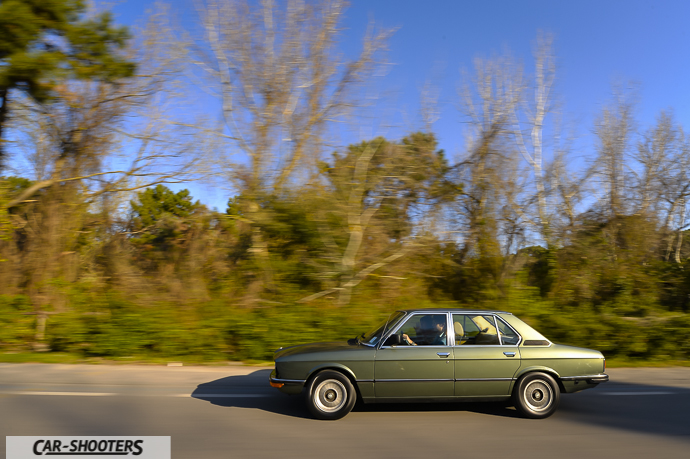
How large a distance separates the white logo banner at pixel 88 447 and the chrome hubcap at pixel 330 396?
1820 millimetres

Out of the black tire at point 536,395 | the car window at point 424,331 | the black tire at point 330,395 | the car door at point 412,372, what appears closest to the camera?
the black tire at point 330,395

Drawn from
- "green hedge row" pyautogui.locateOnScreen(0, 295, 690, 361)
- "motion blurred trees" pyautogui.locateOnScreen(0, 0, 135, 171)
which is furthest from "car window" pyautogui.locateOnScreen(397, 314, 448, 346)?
"motion blurred trees" pyautogui.locateOnScreen(0, 0, 135, 171)

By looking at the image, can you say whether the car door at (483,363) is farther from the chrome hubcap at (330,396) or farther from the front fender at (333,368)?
the chrome hubcap at (330,396)

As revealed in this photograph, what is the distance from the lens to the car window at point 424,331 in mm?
6086

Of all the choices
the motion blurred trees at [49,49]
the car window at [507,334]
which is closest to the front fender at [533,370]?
the car window at [507,334]

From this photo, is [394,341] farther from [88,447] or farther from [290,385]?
[88,447]

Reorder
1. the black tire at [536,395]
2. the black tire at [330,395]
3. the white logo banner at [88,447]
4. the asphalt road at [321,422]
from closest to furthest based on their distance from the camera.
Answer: the white logo banner at [88,447]
the asphalt road at [321,422]
the black tire at [330,395]
the black tire at [536,395]

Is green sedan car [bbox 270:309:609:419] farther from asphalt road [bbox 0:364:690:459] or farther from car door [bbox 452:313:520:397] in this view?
asphalt road [bbox 0:364:690:459]

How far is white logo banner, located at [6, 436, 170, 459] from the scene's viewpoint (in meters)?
4.57

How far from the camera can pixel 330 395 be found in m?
5.81

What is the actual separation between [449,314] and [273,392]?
3105 mm

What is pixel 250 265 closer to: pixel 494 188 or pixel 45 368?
pixel 45 368

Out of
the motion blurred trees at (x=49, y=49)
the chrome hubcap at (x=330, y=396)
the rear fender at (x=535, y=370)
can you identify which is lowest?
the chrome hubcap at (x=330, y=396)

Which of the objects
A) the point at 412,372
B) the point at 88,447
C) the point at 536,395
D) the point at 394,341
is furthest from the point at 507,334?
the point at 88,447
